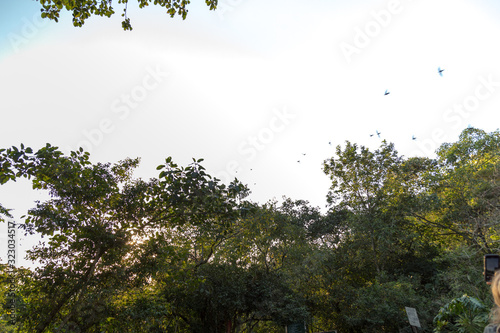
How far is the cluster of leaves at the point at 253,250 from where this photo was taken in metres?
4.84

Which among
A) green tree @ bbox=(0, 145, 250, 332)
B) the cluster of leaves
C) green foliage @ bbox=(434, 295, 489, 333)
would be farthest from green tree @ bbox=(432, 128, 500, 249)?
green tree @ bbox=(0, 145, 250, 332)

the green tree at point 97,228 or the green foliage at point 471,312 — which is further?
the green foliage at point 471,312

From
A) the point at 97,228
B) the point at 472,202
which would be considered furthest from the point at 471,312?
the point at 97,228

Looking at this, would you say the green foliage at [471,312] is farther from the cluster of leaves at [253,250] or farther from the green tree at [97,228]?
the green tree at [97,228]

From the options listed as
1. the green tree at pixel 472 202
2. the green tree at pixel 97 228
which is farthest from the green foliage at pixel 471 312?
the green tree at pixel 97 228

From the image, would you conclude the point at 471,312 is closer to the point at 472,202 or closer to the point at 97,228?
the point at 472,202

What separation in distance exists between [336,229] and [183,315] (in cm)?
1558

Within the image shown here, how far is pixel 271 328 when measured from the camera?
1836 cm

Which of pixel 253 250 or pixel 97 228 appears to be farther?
pixel 253 250

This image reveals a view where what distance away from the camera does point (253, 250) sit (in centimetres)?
1591

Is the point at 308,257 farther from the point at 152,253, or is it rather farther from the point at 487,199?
the point at 152,253

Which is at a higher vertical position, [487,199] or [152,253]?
[487,199]

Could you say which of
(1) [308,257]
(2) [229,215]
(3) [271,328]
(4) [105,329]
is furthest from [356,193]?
(4) [105,329]

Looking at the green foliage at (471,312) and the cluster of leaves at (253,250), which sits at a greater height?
the cluster of leaves at (253,250)
